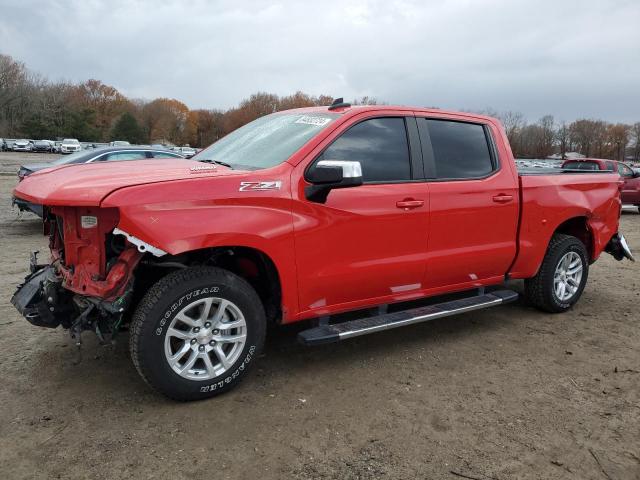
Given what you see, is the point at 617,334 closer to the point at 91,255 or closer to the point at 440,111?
the point at 440,111

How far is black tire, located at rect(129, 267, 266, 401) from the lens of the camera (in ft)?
10.3

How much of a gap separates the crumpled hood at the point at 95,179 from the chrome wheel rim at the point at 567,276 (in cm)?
361

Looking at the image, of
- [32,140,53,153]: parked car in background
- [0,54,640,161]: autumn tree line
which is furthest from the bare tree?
[32,140,53,153]: parked car in background

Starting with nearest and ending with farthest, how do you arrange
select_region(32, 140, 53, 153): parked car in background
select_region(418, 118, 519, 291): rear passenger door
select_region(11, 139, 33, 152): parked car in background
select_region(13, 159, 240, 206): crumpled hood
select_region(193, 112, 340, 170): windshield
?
select_region(13, 159, 240, 206): crumpled hood, select_region(193, 112, 340, 170): windshield, select_region(418, 118, 519, 291): rear passenger door, select_region(11, 139, 33, 152): parked car in background, select_region(32, 140, 53, 153): parked car in background

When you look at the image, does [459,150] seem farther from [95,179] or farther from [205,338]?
[95,179]

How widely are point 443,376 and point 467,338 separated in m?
0.91

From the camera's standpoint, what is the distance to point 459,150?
452 centimetres

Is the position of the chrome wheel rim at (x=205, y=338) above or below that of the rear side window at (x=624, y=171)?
below

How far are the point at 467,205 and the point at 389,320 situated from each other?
4.00 feet

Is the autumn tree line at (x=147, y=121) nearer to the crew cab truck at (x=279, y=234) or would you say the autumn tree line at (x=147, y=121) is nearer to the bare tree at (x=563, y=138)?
the bare tree at (x=563, y=138)

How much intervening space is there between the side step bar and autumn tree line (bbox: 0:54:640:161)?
68.4 metres

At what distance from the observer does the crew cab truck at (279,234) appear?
3.17m

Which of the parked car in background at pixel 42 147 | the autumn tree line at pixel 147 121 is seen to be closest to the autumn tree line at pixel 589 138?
the autumn tree line at pixel 147 121

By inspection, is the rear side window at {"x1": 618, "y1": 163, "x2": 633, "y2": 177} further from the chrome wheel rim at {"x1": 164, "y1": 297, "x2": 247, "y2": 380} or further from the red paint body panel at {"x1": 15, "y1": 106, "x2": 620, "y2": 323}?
the chrome wheel rim at {"x1": 164, "y1": 297, "x2": 247, "y2": 380}
